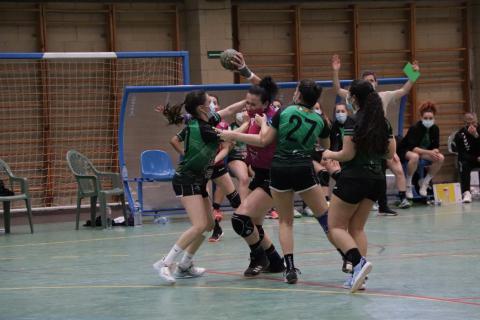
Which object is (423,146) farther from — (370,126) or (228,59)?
(370,126)

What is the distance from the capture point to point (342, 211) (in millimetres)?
7676

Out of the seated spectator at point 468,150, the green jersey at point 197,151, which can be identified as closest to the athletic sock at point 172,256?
the green jersey at point 197,151

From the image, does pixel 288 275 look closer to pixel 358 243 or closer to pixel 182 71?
pixel 358 243

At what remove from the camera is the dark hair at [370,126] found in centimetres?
745

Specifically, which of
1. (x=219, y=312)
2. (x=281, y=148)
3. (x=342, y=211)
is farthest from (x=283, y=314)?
(x=281, y=148)

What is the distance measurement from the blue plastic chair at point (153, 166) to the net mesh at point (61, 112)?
213 centimetres

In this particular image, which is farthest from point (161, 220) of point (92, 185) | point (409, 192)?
point (409, 192)

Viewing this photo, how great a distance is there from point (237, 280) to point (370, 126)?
198 centimetres

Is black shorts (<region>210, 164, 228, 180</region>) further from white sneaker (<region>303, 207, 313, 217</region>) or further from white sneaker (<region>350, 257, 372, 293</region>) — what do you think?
white sneaker (<region>350, 257, 372, 293</region>)

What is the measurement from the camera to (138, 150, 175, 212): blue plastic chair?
14.6 metres

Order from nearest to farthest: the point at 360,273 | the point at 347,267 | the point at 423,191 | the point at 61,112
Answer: the point at 360,273 < the point at 347,267 < the point at 423,191 < the point at 61,112

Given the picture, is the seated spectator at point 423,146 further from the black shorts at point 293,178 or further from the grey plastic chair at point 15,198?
the black shorts at point 293,178

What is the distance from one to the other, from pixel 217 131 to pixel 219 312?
194cm

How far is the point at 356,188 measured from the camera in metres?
7.55
